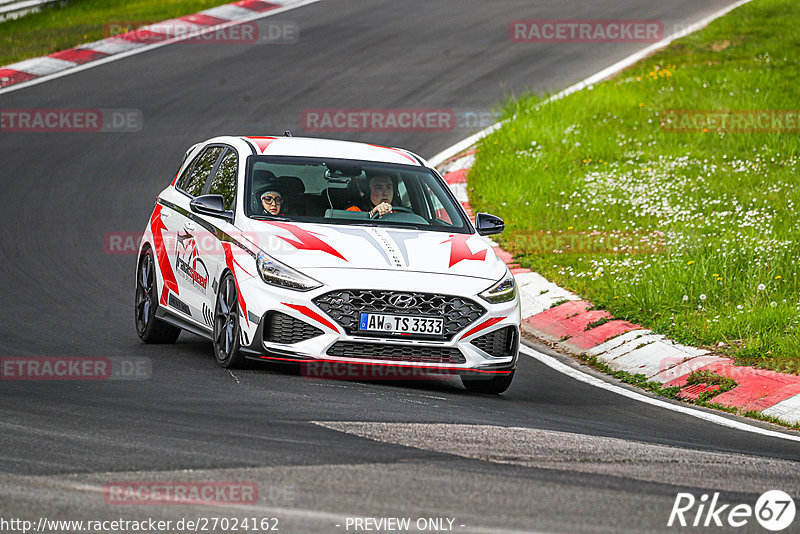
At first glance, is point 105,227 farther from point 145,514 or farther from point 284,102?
point 145,514

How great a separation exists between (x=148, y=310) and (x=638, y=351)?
160 inches

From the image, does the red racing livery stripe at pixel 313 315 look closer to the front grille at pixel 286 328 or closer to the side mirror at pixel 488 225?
the front grille at pixel 286 328

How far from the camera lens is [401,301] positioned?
825 centimetres

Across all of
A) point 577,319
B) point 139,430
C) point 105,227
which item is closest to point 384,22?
point 105,227

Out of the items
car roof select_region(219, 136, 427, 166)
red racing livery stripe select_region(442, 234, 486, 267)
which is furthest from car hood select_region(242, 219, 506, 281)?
Answer: car roof select_region(219, 136, 427, 166)

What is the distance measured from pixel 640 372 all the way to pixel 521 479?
184 inches

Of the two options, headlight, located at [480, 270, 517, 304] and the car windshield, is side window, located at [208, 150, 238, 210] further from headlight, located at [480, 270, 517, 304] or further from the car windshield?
headlight, located at [480, 270, 517, 304]

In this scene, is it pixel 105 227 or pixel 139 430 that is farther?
pixel 105 227

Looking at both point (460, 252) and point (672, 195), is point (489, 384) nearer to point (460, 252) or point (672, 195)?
point (460, 252)

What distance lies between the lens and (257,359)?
840 centimetres

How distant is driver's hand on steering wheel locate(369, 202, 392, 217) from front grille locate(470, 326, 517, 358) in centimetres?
141

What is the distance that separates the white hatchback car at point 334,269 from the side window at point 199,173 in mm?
27

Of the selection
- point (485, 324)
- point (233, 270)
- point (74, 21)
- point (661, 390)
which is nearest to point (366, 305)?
point (485, 324)

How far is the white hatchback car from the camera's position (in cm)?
823
